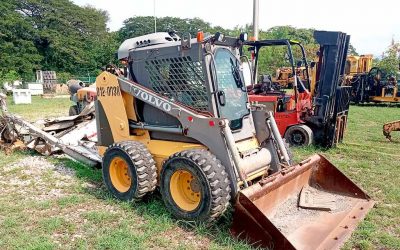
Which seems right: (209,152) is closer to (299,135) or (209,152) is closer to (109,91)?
(109,91)

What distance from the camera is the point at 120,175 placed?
5.09m

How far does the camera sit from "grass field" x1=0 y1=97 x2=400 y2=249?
3898 mm

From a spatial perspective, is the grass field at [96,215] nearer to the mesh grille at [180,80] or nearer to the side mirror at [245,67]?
the mesh grille at [180,80]

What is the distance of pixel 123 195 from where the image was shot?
4.85 m

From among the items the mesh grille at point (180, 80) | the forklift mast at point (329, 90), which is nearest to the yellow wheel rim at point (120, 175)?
the mesh grille at point (180, 80)

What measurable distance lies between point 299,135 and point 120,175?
15.2 feet

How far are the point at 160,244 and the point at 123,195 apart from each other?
3.88 feet

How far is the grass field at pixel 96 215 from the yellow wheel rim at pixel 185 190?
0.24 meters

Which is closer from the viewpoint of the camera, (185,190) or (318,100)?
(185,190)

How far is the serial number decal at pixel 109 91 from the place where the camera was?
509 centimetres

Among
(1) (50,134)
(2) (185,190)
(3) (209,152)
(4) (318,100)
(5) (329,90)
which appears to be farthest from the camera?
(4) (318,100)

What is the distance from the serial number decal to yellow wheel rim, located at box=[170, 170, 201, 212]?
152cm

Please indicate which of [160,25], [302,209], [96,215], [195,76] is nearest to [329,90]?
[302,209]

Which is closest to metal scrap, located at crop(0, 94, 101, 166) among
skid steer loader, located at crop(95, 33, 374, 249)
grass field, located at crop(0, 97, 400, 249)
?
grass field, located at crop(0, 97, 400, 249)
